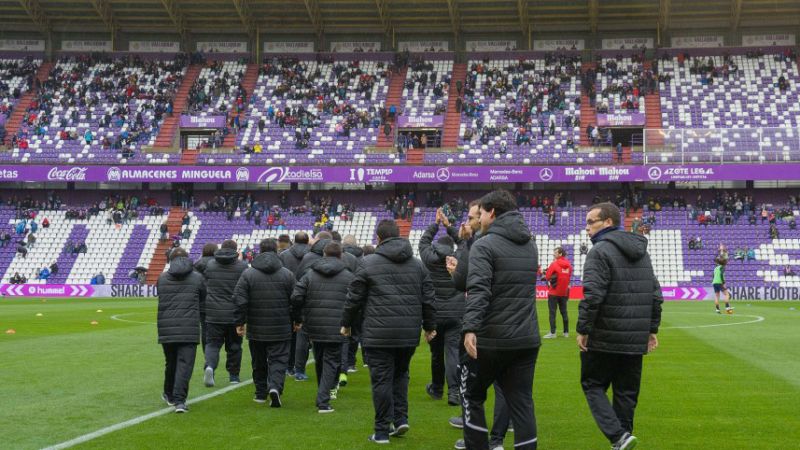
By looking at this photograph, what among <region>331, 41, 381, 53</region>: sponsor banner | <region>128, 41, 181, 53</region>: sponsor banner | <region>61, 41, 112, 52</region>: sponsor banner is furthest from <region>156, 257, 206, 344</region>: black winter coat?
<region>61, 41, 112, 52</region>: sponsor banner

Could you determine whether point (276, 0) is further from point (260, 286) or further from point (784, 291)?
point (260, 286)

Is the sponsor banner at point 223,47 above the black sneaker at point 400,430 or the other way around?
above

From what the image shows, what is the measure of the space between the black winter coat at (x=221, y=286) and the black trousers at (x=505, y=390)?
19.8 ft

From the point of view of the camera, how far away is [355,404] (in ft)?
38.7

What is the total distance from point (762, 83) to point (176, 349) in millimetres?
50909

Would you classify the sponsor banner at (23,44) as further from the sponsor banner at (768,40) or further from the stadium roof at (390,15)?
the sponsor banner at (768,40)

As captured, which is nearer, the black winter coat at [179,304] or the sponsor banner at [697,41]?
the black winter coat at [179,304]

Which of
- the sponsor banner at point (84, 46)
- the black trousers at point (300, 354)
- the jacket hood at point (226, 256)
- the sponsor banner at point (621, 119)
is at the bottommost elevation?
the black trousers at point (300, 354)

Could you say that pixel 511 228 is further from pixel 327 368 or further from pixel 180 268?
pixel 180 268

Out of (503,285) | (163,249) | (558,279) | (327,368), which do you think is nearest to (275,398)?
(327,368)

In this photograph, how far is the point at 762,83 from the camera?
54.7 m

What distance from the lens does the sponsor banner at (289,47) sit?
204ft

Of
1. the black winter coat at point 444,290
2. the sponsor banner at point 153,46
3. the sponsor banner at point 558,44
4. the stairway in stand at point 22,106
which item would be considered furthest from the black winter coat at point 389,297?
the sponsor banner at point 153,46

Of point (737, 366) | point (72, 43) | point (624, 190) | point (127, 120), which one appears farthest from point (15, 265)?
point (737, 366)
